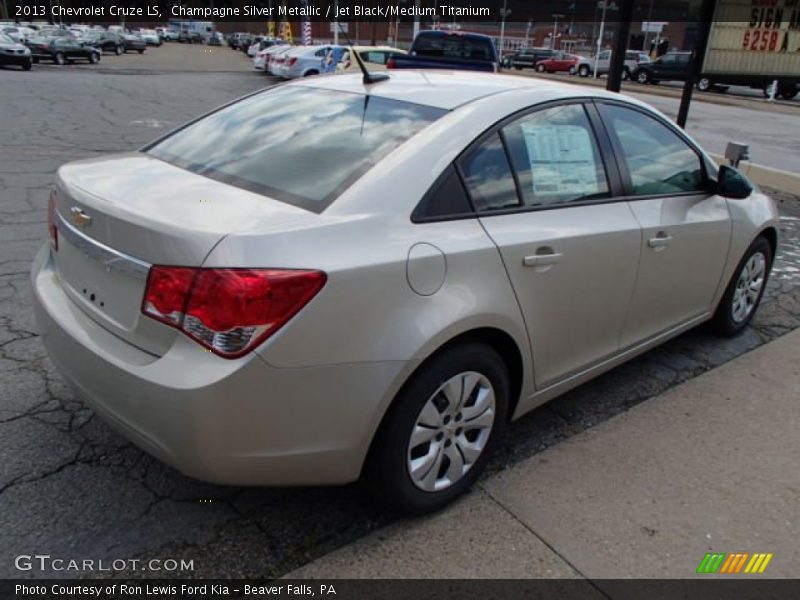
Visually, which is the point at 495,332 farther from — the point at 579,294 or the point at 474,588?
the point at 474,588

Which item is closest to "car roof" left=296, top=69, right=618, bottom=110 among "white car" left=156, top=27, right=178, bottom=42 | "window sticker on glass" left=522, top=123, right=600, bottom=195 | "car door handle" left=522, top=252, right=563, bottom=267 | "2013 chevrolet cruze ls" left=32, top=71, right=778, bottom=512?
"2013 chevrolet cruze ls" left=32, top=71, right=778, bottom=512

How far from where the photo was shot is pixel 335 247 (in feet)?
6.97

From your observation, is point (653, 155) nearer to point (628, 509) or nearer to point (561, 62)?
point (628, 509)

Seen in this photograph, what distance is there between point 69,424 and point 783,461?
3241mm

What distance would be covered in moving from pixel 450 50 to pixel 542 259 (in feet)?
43.1

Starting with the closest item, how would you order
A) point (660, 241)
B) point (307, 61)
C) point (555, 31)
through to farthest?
point (660, 241)
point (307, 61)
point (555, 31)

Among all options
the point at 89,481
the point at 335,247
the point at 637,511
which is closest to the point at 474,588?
the point at 637,511

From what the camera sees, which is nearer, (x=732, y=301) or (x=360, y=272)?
(x=360, y=272)

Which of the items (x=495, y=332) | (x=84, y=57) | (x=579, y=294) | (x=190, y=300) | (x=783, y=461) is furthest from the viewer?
(x=84, y=57)

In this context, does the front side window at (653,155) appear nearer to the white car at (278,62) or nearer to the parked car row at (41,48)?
the white car at (278,62)

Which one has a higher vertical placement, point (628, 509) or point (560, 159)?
point (560, 159)

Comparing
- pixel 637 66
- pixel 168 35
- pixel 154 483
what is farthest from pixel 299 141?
pixel 168 35

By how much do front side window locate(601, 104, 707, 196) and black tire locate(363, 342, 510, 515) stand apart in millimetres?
1344

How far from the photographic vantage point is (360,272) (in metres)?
2.12
